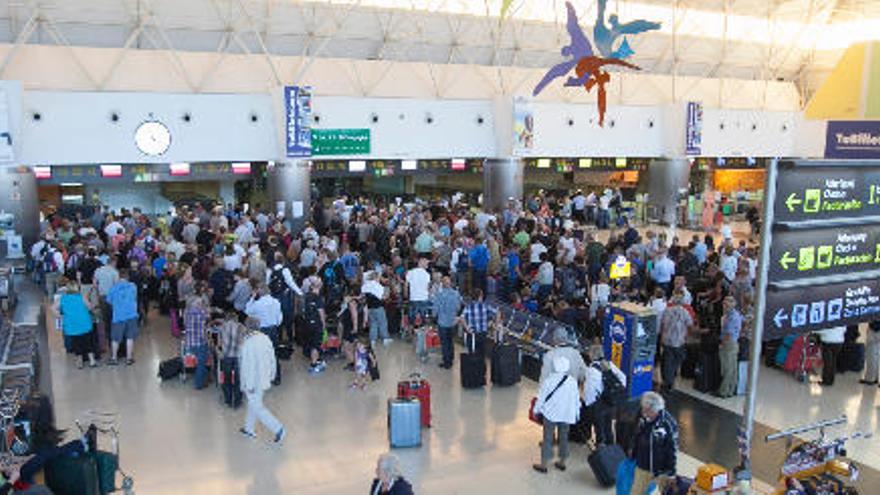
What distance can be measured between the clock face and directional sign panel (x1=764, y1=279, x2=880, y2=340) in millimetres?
17848

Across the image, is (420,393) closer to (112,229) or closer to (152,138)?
(112,229)

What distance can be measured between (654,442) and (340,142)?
57.4 feet

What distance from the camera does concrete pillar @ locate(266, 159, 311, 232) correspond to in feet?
68.6

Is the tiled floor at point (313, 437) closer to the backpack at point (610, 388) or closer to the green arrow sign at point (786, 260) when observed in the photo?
the backpack at point (610, 388)

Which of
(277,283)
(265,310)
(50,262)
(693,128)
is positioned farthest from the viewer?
(693,128)

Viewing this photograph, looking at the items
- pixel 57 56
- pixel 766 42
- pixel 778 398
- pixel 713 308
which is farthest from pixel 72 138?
pixel 766 42

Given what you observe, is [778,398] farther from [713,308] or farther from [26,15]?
[26,15]

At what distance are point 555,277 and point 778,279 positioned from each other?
26.0 feet

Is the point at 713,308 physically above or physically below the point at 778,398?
above

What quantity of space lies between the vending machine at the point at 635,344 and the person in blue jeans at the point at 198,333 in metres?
5.50

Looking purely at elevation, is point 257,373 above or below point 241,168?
below

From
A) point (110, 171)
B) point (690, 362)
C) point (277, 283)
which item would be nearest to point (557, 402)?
point (690, 362)

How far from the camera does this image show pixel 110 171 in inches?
769

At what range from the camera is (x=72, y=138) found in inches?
747
